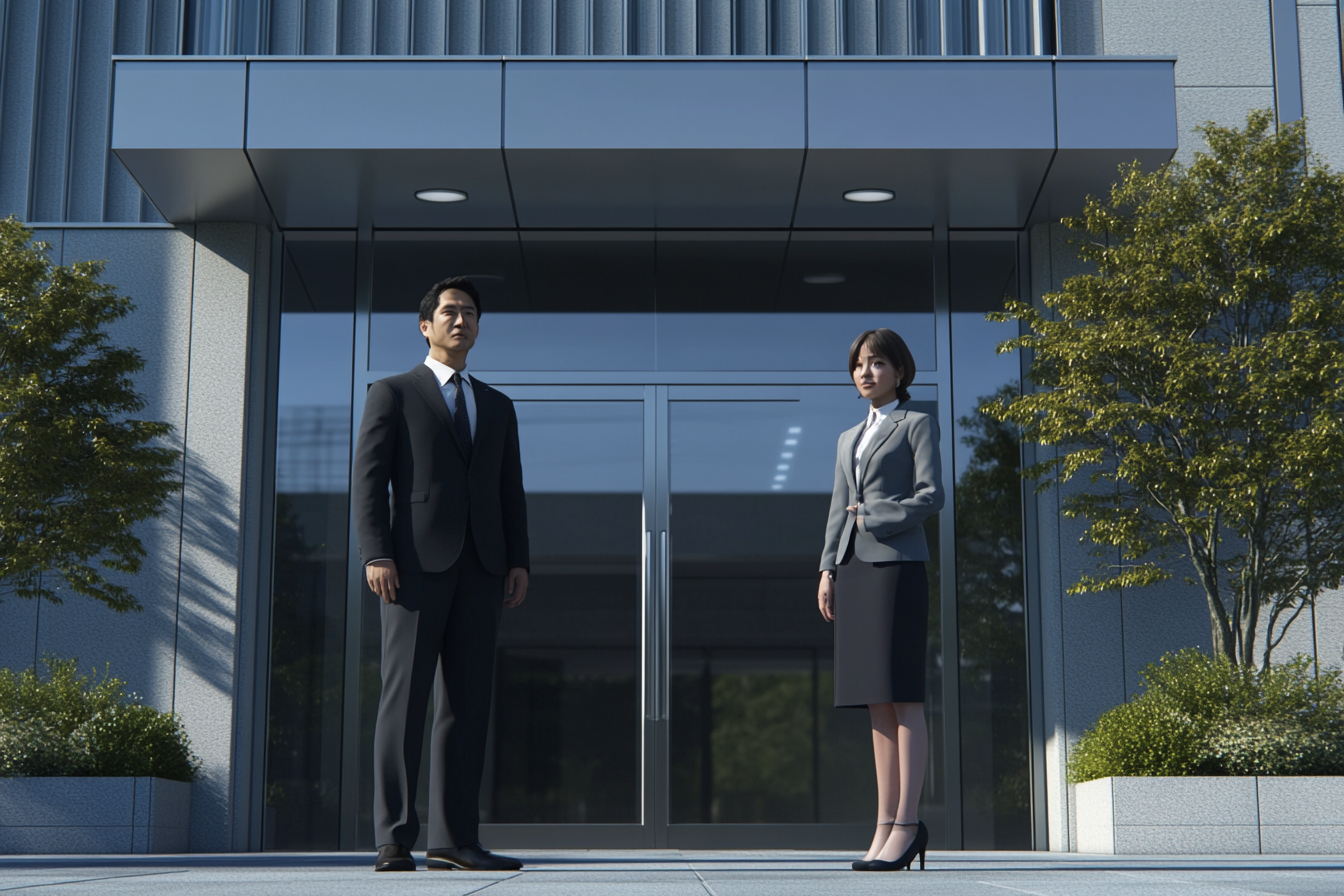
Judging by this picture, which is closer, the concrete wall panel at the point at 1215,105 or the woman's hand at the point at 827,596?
the woman's hand at the point at 827,596

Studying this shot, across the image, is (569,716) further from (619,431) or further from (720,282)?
(720,282)

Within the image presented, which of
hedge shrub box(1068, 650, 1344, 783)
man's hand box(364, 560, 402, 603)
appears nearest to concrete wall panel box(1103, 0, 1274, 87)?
hedge shrub box(1068, 650, 1344, 783)

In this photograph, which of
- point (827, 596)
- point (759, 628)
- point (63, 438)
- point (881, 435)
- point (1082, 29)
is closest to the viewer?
point (881, 435)

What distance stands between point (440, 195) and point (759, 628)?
359 cm

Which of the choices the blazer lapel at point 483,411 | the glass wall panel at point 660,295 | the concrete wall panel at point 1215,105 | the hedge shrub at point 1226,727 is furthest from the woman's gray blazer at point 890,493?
the concrete wall panel at point 1215,105

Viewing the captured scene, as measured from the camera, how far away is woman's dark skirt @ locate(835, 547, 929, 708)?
498cm

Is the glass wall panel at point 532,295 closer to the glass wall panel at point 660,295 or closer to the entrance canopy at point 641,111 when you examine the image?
the glass wall panel at point 660,295

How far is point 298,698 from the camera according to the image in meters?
9.45

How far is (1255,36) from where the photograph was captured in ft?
33.4

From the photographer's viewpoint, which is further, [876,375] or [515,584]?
[876,375]

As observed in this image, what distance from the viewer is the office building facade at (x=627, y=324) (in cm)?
869

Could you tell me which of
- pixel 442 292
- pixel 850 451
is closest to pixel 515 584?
pixel 442 292

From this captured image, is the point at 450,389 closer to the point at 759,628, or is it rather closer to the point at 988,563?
the point at 759,628

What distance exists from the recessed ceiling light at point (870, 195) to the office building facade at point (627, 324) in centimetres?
4
